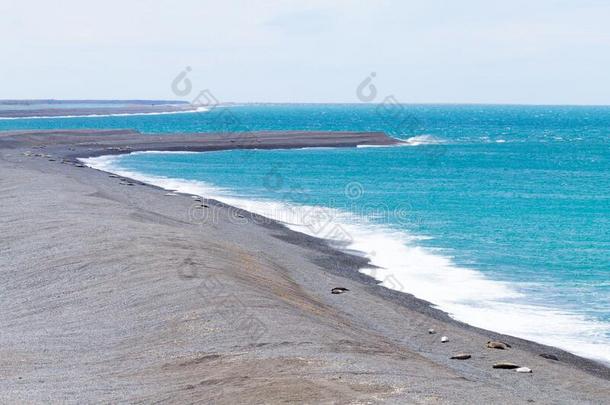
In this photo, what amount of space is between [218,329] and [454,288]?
11.7 metres

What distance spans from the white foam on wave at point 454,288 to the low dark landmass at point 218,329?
893mm

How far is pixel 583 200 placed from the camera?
5659 cm

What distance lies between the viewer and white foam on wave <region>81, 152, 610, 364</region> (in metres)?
23.1

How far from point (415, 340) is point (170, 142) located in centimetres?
9036

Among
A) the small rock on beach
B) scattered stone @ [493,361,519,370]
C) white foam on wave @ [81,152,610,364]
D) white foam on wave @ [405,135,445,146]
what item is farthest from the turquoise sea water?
white foam on wave @ [405,135,445,146]

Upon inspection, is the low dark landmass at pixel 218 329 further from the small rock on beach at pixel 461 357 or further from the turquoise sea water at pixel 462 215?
the turquoise sea water at pixel 462 215

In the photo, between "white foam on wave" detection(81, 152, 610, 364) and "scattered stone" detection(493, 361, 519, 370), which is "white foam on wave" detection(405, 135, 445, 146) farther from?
"scattered stone" detection(493, 361, 519, 370)

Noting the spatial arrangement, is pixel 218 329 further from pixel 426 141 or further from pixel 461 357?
pixel 426 141

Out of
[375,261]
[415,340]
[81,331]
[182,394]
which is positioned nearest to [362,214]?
[375,261]

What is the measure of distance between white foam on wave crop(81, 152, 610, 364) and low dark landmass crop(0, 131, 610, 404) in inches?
35.1

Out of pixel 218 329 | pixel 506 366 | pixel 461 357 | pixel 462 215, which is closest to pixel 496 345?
pixel 461 357

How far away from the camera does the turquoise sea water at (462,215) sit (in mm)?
26672

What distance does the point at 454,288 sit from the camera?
28.6m

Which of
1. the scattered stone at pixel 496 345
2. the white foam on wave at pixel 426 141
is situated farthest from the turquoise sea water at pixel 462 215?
the white foam on wave at pixel 426 141
